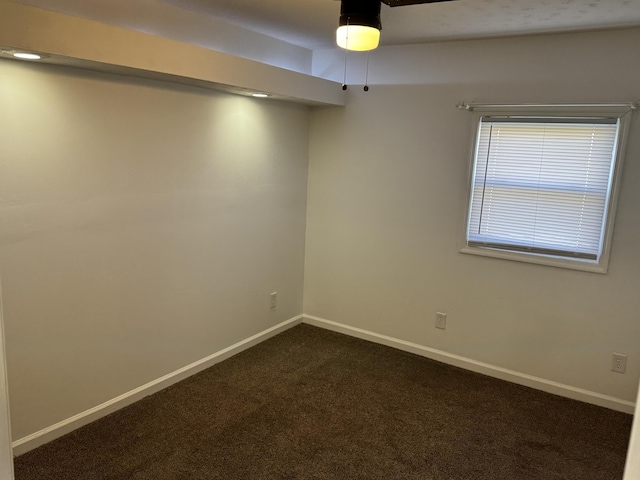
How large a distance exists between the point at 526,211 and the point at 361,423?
5.88ft

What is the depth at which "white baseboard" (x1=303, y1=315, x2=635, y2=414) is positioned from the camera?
10.7ft

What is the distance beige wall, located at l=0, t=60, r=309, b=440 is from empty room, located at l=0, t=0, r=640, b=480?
0.6 inches

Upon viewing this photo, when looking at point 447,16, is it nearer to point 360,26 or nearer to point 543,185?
point 360,26

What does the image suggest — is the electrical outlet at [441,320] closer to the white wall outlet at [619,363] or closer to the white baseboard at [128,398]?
the white wall outlet at [619,363]

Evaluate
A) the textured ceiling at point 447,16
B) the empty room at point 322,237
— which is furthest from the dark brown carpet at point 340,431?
the textured ceiling at point 447,16

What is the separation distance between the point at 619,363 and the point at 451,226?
1385 millimetres

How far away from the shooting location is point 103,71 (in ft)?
8.39

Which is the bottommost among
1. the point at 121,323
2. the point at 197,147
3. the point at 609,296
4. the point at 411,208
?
the point at 121,323

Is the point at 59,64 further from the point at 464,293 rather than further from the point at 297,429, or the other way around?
the point at 464,293

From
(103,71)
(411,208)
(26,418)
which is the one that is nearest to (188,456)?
(26,418)

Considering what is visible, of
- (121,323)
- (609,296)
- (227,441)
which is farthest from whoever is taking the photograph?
(609,296)

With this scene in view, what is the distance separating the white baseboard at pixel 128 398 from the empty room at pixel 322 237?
0.06 ft

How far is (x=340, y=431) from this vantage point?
2.86 m

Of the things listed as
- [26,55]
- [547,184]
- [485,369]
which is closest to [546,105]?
[547,184]
